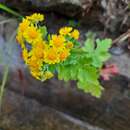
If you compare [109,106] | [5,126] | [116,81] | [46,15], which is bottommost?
[5,126]

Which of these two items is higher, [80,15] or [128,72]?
[80,15]

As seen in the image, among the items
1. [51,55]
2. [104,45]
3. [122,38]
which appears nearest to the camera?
[51,55]

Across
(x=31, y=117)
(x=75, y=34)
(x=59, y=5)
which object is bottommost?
(x=31, y=117)

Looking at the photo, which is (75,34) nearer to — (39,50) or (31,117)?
(39,50)

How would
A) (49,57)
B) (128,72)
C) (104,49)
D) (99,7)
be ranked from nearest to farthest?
(49,57) < (104,49) < (128,72) < (99,7)

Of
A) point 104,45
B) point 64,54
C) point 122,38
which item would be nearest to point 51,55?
point 64,54

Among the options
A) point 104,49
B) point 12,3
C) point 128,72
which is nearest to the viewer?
point 104,49

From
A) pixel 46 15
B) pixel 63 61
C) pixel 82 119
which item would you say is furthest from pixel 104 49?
pixel 46 15

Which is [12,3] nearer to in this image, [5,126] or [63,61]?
[5,126]
